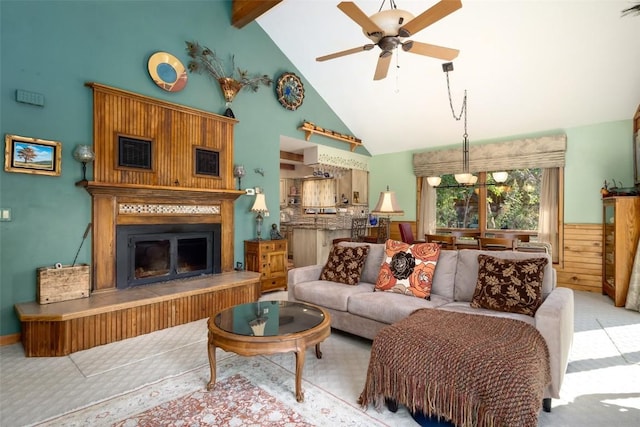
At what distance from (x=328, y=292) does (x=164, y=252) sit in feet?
7.40

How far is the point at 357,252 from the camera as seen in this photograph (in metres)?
3.61

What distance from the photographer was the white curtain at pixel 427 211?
6.84 meters

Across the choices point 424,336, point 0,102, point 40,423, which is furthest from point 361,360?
point 0,102

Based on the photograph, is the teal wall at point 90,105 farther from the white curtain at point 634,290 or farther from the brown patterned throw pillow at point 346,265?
the brown patterned throw pillow at point 346,265

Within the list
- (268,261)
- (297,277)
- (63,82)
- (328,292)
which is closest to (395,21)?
(328,292)

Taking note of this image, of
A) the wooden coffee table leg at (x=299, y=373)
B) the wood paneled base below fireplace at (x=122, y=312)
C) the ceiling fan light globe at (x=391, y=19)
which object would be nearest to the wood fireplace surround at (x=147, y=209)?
the wood paneled base below fireplace at (x=122, y=312)

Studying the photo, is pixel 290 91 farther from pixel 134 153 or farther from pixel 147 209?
pixel 147 209

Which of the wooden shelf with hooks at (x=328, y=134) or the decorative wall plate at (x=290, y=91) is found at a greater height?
the decorative wall plate at (x=290, y=91)

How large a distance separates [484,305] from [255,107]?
425 cm

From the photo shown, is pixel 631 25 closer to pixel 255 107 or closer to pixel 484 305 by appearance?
pixel 484 305

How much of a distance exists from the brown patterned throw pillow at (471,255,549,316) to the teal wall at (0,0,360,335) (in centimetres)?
393

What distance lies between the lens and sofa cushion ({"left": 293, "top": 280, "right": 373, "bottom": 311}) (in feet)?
10.3

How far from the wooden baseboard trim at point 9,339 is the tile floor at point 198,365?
0.15 metres

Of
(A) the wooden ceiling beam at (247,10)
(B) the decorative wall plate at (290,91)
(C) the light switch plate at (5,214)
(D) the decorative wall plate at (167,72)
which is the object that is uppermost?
(A) the wooden ceiling beam at (247,10)
